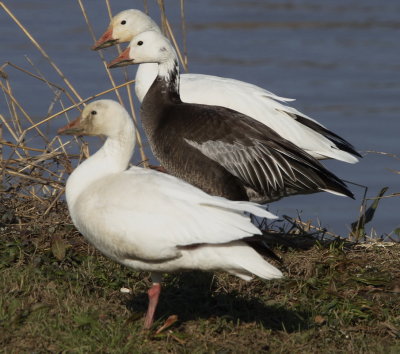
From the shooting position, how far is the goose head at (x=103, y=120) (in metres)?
5.27

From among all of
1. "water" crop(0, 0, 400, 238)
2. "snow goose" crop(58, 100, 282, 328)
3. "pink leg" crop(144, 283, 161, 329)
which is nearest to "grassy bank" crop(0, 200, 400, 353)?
"pink leg" crop(144, 283, 161, 329)

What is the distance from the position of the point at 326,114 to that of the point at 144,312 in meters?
6.03

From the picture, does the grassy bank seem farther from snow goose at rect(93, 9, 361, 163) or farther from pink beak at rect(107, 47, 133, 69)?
pink beak at rect(107, 47, 133, 69)

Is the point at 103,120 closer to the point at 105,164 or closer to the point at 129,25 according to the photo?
the point at 105,164

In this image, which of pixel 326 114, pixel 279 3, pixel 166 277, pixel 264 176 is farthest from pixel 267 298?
pixel 279 3

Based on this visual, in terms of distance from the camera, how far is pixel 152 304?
5223mm

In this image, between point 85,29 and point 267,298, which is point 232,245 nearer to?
point 267,298

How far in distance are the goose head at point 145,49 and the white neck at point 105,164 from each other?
5.22 ft

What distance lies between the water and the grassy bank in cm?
317

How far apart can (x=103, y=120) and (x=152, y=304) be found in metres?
0.98

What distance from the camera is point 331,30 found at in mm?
13859

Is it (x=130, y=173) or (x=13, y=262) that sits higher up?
(x=130, y=173)

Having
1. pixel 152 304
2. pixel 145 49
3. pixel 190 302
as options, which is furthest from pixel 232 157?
pixel 152 304

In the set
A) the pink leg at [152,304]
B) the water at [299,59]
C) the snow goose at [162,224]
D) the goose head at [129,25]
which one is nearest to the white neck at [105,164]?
the snow goose at [162,224]
